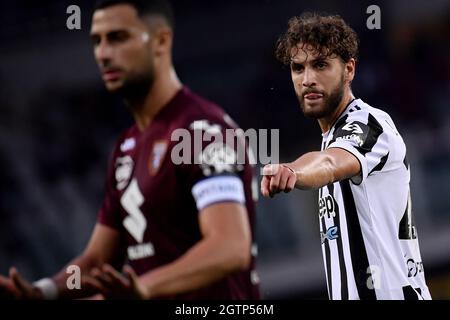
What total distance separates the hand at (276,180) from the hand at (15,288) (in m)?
A: 1.15

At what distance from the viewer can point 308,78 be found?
3699 mm

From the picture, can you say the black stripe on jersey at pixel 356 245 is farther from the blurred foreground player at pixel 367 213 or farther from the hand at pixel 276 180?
the hand at pixel 276 180

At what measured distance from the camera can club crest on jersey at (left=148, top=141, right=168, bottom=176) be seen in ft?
11.0

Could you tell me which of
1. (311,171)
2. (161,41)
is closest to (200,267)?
(311,171)

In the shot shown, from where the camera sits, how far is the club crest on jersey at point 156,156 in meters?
3.35

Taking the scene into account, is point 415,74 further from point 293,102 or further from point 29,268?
point 29,268

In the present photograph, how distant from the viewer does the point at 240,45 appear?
5902 mm

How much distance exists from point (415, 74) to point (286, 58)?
2.86 meters

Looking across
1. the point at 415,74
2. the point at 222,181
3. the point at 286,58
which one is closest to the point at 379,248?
the point at 222,181

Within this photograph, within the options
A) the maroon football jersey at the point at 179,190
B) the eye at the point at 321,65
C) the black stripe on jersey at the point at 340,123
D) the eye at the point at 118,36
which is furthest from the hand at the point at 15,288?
the eye at the point at 321,65

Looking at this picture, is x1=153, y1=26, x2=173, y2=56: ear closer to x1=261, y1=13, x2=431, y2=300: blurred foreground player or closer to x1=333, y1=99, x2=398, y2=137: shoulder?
x1=261, y1=13, x2=431, y2=300: blurred foreground player

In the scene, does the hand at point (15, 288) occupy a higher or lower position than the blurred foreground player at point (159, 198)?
lower

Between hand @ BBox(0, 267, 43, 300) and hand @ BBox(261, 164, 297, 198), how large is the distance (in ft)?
3.76

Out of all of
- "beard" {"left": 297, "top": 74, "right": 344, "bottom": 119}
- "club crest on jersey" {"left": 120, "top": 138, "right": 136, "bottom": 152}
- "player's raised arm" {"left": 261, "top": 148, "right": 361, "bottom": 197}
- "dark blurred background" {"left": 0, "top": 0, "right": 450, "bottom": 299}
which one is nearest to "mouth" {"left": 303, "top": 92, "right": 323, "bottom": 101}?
"beard" {"left": 297, "top": 74, "right": 344, "bottom": 119}
